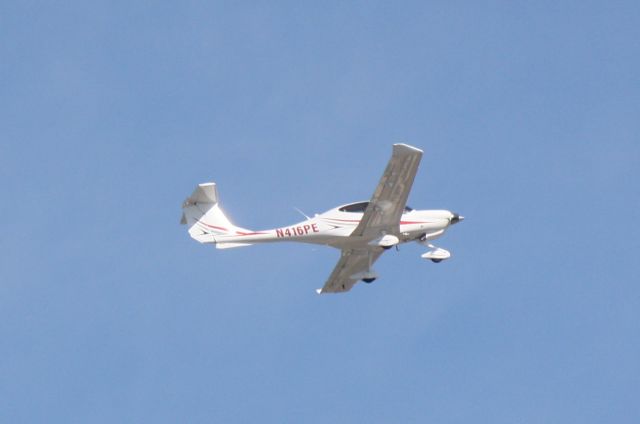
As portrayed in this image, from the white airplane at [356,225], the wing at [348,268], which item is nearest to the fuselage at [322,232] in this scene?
the white airplane at [356,225]

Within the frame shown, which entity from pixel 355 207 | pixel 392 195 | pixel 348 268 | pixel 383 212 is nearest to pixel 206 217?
pixel 355 207

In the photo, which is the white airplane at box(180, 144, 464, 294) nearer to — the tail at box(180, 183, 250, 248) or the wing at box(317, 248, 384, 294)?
the tail at box(180, 183, 250, 248)

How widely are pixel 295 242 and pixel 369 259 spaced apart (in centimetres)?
348

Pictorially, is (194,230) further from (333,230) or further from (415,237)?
(415,237)

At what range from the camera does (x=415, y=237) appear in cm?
4597

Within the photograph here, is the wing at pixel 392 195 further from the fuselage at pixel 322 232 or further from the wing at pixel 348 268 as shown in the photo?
the wing at pixel 348 268

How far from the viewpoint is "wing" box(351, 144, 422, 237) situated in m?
42.3

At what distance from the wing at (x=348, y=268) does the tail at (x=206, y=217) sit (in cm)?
433

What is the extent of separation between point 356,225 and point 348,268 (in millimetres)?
3402

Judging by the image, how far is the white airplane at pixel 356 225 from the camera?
144ft

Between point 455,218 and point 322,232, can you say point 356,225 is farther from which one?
point 455,218

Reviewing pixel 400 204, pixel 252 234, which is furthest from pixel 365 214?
pixel 252 234

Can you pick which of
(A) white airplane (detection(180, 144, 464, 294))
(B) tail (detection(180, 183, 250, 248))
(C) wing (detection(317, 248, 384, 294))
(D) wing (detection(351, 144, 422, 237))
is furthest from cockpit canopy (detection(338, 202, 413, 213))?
(B) tail (detection(180, 183, 250, 248))

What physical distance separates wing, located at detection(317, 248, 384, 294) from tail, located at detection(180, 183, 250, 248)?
4.33m
